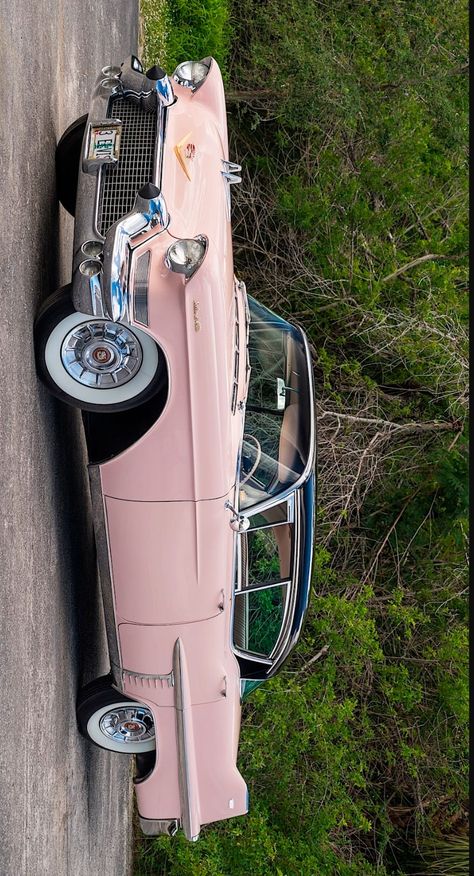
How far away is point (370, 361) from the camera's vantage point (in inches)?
347

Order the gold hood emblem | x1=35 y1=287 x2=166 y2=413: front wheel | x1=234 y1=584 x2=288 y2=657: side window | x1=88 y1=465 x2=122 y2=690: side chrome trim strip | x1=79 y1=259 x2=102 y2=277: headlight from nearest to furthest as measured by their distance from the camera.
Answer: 1. x1=79 y1=259 x2=102 y2=277: headlight
2. x1=35 y1=287 x2=166 y2=413: front wheel
3. x1=88 y1=465 x2=122 y2=690: side chrome trim strip
4. the gold hood emblem
5. x1=234 y1=584 x2=288 y2=657: side window

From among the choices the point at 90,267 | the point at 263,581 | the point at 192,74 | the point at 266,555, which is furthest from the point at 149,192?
the point at 263,581

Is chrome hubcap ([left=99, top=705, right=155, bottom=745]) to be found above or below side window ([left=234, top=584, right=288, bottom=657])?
below

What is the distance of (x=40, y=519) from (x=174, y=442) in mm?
728

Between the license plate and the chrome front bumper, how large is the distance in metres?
0.02

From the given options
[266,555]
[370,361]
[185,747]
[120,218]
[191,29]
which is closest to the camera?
[120,218]

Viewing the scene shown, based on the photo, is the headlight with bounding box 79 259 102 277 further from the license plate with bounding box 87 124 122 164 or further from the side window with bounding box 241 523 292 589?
the side window with bounding box 241 523 292 589

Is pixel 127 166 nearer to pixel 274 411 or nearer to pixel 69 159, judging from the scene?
pixel 69 159


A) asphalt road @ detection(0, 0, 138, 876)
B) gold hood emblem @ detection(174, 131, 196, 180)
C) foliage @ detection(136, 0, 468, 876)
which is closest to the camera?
asphalt road @ detection(0, 0, 138, 876)

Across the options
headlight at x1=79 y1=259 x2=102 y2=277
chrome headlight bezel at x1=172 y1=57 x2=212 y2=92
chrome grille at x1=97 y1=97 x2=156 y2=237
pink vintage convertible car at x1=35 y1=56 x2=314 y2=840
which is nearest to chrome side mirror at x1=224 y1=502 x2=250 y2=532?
pink vintage convertible car at x1=35 y1=56 x2=314 y2=840

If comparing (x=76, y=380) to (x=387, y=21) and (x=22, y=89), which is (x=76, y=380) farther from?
(x=387, y=21)

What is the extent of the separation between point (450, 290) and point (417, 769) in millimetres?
4342

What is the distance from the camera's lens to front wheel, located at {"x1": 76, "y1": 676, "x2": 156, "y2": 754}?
484 centimetres

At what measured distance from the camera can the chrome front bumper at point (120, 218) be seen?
3857mm
